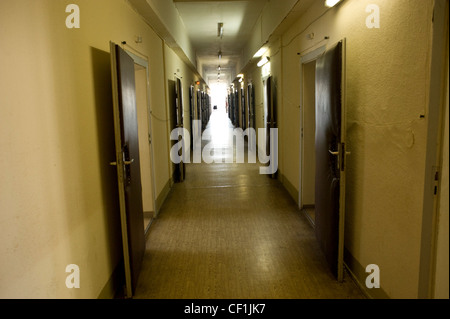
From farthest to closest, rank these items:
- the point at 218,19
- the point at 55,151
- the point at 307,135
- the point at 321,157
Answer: the point at 218,19 → the point at 307,135 → the point at 321,157 → the point at 55,151

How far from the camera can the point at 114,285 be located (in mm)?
2949

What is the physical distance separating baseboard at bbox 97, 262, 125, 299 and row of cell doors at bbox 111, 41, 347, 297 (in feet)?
0.45

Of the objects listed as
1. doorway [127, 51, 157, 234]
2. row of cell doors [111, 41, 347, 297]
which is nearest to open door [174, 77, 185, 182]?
doorway [127, 51, 157, 234]

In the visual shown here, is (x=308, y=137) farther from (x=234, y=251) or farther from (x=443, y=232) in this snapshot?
(x=443, y=232)

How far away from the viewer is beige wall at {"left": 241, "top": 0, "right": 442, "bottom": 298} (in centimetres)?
204

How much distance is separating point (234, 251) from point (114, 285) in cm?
129

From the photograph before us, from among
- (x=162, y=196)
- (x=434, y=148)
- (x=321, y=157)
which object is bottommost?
(x=162, y=196)

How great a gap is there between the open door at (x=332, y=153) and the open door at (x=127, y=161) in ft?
5.58

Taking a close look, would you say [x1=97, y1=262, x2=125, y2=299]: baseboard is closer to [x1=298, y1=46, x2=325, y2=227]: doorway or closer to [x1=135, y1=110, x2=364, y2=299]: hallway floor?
[x1=135, y1=110, x2=364, y2=299]: hallway floor

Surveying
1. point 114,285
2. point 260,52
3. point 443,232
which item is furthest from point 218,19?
point 443,232

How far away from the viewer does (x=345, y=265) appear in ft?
10.9

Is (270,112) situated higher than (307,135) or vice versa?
(270,112)

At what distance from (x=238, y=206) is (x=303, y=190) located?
988 mm
